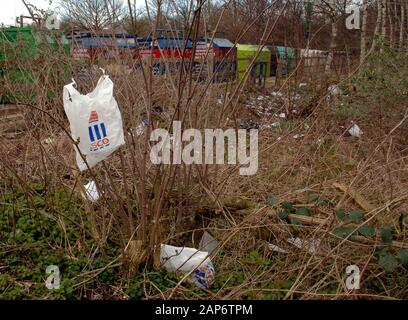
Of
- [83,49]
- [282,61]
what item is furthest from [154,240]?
[282,61]

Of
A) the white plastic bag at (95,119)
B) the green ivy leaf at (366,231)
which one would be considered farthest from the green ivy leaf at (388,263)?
the white plastic bag at (95,119)

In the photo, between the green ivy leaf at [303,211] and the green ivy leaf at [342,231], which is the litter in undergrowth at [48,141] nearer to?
the green ivy leaf at [303,211]

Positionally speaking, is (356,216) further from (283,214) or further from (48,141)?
(48,141)

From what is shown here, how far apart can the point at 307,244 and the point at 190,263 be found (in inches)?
30.0

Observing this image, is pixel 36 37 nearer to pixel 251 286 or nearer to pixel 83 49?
pixel 83 49

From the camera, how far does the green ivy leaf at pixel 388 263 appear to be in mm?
2254

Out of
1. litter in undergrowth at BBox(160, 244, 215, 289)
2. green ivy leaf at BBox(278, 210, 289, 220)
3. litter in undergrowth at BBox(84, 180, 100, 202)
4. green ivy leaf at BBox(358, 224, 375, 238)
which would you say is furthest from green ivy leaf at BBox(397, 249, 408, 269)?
litter in undergrowth at BBox(84, 180, 100, 202)

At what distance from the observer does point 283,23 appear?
7.48m

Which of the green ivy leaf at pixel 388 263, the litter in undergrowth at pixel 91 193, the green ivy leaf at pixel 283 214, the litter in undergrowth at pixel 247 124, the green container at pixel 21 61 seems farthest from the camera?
the litter in undergrowth at pixel 247 124

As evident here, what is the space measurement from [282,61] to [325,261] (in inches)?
262

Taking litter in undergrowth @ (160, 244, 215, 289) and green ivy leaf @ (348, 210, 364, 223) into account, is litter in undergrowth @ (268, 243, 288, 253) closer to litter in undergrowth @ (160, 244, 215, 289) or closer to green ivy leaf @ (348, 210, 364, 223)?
litter in undergrowth @ (160, 244, 215, 289)

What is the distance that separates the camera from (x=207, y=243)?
2.91 metres

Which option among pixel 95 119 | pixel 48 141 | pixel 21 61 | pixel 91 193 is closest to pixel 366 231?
pixel 95 119

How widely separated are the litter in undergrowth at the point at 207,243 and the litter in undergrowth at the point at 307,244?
1.75 ft
